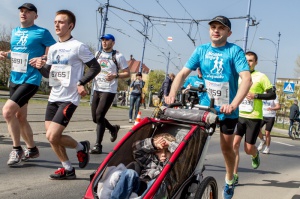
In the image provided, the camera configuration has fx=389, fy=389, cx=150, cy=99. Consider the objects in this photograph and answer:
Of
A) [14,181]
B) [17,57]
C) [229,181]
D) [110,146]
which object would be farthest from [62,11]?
[110,146]

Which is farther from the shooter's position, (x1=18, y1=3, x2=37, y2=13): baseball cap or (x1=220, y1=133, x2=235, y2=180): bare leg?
(x1=18, y1=3, x2=37, y2=13): baseball cap

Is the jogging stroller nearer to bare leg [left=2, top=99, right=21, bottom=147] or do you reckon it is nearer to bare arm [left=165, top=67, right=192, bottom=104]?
bare arm [left=165, top=67, right=192, bottom=104]

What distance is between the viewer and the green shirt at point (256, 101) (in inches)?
234

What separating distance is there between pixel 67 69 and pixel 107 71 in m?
2.11

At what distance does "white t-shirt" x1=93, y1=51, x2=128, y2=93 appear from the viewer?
6.89 meters

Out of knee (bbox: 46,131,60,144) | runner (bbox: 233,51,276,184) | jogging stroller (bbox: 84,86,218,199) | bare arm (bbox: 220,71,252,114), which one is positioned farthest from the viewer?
runner (bbox: 233,51,276,184)

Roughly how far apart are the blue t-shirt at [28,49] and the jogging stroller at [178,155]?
2.28 metres

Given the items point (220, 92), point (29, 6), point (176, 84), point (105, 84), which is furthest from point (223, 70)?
point (105, 84)

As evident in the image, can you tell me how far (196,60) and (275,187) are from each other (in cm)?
270

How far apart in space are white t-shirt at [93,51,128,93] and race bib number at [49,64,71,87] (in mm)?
2002

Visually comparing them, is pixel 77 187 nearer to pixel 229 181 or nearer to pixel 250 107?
pixel 229 181

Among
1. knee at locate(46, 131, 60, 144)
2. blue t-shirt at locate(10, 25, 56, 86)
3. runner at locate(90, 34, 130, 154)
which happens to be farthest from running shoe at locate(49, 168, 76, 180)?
runner at locate(90, 34, 130, 154)

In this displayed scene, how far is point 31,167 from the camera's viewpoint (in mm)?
5402

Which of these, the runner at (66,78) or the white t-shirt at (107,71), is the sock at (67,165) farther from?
the white t-shirt at (107,71)
